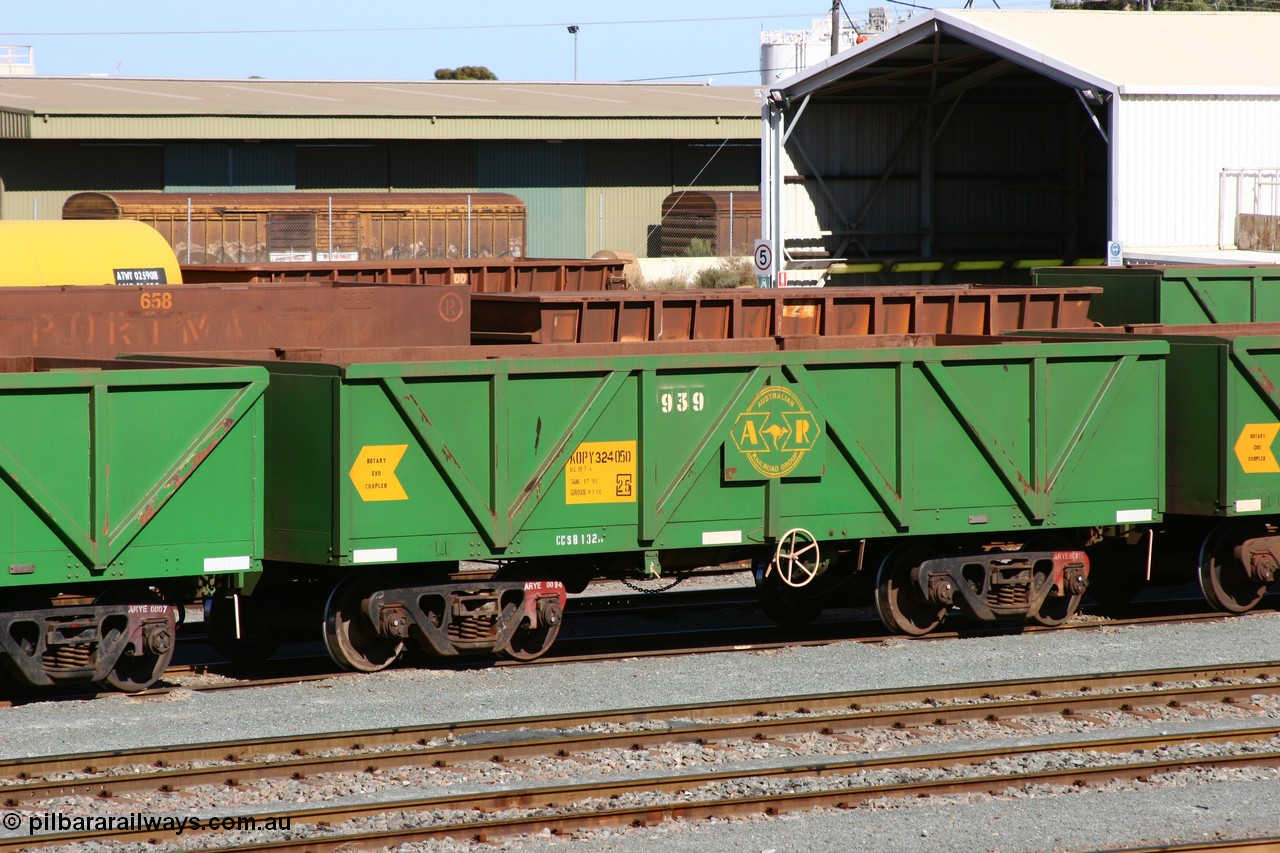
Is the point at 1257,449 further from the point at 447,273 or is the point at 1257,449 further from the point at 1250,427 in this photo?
the point at 447,273

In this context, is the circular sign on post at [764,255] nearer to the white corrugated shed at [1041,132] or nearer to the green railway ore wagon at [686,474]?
the white corrugated shed at [1041,132]

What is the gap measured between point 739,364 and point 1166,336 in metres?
4.74

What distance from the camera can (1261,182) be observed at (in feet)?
103

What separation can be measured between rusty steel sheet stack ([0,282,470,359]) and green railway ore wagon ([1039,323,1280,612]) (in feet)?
24.5

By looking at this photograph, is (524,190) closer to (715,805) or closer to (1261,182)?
(1261,182)

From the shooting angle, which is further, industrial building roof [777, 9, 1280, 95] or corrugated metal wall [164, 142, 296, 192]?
corrugated metal wall [164, 142, 296, 192]

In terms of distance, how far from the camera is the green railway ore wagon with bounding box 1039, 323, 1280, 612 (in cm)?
1419

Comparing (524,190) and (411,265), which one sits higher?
(524,190)

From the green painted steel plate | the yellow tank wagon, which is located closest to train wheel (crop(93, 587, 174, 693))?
the green painted steel plate

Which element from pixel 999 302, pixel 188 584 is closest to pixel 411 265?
pixel 999 302

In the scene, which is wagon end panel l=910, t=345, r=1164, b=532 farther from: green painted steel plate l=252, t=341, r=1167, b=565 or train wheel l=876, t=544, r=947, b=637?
train wheel l=876, t=544, r=947, b=637

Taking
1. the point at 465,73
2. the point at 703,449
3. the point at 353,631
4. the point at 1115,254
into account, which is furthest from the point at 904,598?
the point at 465,73

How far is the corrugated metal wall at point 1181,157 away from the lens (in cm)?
2961

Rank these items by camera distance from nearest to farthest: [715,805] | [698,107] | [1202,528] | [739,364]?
[715,805] → [739,364] → [1202,528] → [698,107]
